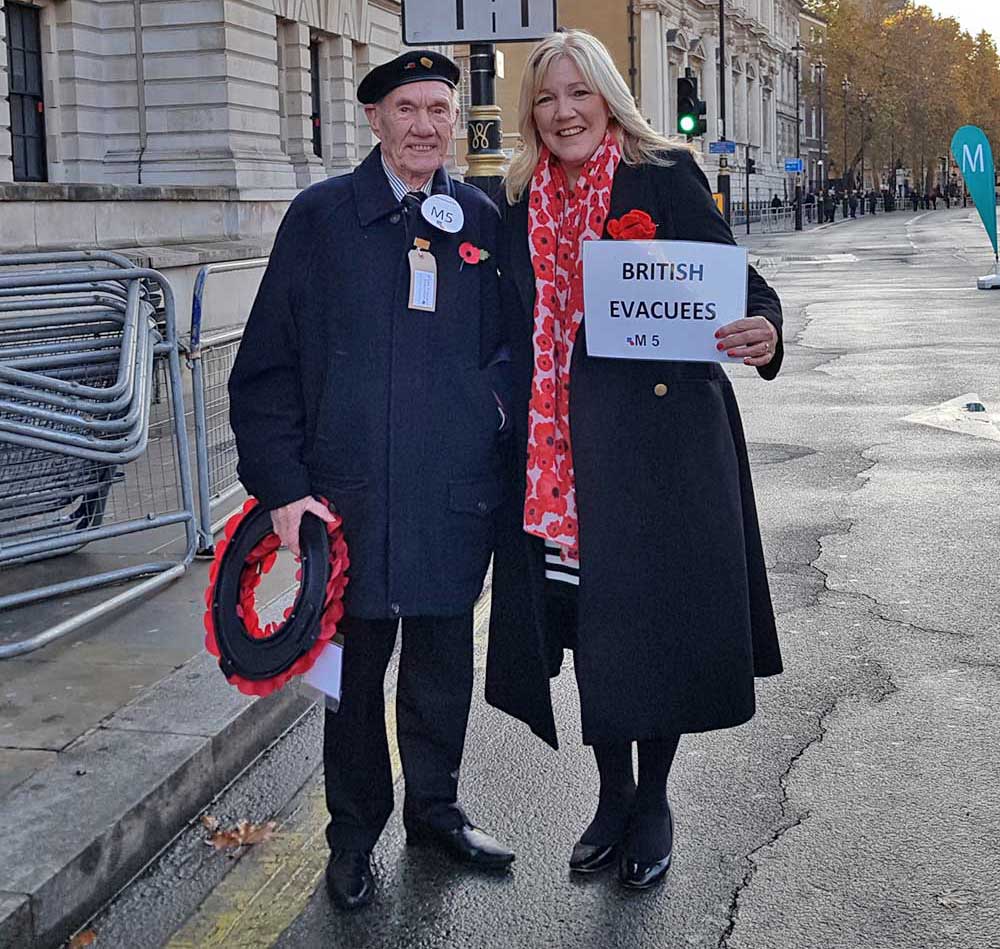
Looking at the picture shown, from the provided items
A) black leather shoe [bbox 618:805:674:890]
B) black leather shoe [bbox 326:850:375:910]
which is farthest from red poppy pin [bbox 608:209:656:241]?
black leather shoe [bbox 326:850:375:910]

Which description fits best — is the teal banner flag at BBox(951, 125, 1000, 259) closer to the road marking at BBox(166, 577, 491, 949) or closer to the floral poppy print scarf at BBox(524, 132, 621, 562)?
the floral poppy print scarf at BBox(524, 132, 621, 562)

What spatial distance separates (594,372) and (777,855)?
1372mm

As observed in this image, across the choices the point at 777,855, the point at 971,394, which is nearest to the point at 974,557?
the point at 777,855

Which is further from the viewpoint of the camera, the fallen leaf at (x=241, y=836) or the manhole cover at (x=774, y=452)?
the manhole cover at (x=774, y=452)

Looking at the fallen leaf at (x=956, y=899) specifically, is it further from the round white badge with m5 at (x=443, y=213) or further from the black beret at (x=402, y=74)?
the black beret at (x=402, y=74)

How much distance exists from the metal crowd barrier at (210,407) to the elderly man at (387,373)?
10.0 feet

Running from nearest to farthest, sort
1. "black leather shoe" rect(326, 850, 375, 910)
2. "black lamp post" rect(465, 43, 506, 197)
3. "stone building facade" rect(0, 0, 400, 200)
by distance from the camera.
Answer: "black leather shoe" rect(326, 850, 375, 910) → "black lamp post" rect(465, 43, 506, 197) → "stone building facade" rect(0, 0, 400, 200)

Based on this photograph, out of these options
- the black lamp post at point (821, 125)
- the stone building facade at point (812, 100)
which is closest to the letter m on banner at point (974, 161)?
the black lamp post at point (821, 125)

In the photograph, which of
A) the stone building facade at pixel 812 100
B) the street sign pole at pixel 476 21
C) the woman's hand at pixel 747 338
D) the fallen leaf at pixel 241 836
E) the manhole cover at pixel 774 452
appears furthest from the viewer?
the stone building facade at pixel 812 100

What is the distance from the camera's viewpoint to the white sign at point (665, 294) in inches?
137

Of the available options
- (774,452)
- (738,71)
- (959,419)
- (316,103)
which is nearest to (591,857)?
(774,452)

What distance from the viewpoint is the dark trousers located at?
3.82 meters

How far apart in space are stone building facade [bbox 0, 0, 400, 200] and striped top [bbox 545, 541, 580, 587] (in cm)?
1928

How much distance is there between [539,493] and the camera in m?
3.70
